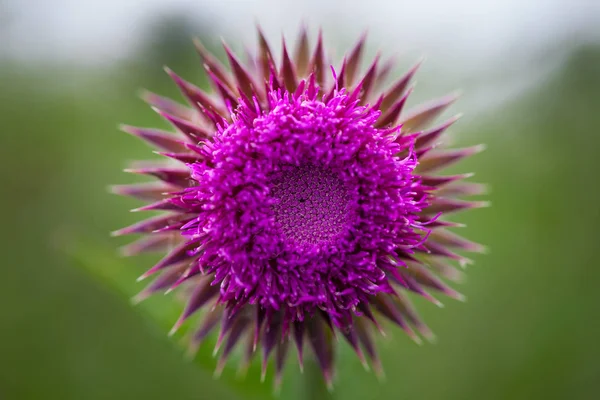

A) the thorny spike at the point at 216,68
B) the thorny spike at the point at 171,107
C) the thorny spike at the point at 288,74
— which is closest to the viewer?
the thorny spike at the point at 288,74

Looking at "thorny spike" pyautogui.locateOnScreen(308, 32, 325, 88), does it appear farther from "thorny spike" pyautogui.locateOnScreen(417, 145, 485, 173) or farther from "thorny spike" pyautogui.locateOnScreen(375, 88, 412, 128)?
"thorny spike" pyautogui.locateOnScreen(417, 145, 485, 173)

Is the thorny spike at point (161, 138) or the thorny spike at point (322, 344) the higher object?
the thorny spike at point (161, 138)

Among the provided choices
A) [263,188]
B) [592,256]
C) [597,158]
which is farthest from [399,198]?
[597,158]

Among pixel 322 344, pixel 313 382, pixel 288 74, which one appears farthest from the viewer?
pixel 313 382

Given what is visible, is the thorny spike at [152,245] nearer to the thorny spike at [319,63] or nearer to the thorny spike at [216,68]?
the thorny spike at [216,68]

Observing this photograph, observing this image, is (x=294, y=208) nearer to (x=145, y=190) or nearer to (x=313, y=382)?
(x=145, y=190)

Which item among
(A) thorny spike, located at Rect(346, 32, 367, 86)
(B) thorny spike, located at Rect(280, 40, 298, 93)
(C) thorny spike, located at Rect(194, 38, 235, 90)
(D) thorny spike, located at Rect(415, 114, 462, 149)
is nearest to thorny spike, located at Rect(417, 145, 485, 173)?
(D) thorny spike, located at Rect(415, 114, 462, 149)

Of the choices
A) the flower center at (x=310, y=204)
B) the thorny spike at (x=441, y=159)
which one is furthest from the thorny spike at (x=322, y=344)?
the thorny spike at (x=441, y=159)

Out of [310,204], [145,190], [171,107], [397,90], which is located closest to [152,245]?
[145,190]

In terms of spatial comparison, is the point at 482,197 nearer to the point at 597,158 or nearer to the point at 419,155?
the point at 597,158
